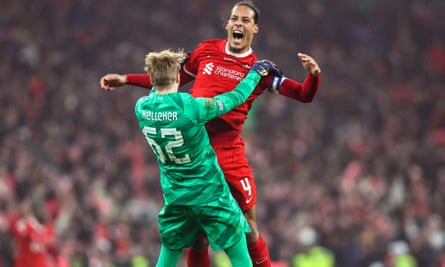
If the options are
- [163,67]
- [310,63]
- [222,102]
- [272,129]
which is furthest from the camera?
[272,129]

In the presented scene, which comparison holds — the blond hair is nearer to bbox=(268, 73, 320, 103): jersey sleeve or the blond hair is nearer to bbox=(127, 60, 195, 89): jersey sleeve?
bbox=(127, 60, 195, 89): jersey sleeve

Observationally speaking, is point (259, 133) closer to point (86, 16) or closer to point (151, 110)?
point (86, 16)

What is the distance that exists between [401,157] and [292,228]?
253 cm

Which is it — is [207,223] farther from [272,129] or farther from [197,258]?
[272,129]

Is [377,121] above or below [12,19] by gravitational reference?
below

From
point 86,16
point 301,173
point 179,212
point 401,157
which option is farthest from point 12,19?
point 179,212

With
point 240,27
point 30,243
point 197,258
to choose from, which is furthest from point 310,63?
point 30,243

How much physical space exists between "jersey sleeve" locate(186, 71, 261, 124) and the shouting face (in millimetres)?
448

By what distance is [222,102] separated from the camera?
5887mm

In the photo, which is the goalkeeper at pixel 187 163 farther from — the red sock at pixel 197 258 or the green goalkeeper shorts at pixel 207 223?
the red sock at pixel 197 258

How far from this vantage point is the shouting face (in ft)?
21.3

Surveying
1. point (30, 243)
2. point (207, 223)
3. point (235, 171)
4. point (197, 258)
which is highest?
point (235, 171)

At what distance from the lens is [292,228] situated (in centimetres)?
1272

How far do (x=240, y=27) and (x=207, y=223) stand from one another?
4.76 feet
